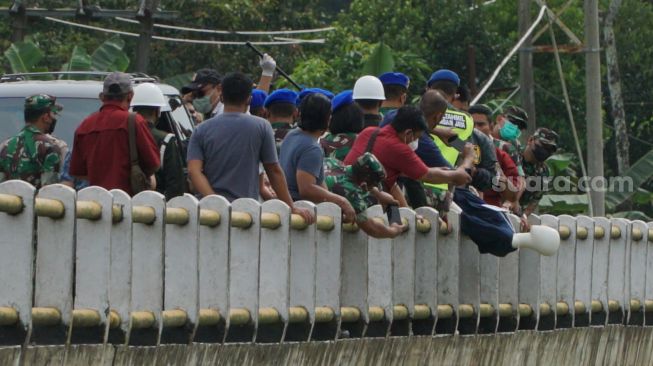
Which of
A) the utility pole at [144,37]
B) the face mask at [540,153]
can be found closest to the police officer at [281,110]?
the face mask at [540,153]

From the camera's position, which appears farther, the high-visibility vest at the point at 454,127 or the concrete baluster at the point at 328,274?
the high-visibility vest at the point at 454,127

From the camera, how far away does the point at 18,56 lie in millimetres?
26375

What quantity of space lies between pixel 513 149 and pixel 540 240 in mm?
2878

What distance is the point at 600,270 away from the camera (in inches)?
647

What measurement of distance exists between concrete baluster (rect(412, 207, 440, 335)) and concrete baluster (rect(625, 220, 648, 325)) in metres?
4.47

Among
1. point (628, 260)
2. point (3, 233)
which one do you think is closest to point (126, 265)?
point (3, 233)

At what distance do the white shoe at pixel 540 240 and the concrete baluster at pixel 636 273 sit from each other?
4.36 metres

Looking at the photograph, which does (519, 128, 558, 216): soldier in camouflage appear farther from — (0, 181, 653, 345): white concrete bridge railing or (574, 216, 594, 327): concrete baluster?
(574, 216, 594, 327): concrete baluster

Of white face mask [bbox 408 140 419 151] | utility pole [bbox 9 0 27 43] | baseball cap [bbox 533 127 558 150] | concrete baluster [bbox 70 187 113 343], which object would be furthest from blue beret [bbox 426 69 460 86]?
utility pole [bbox 9 0 27 43]

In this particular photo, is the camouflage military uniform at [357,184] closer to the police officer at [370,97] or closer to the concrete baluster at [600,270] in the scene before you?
the police officer at [370,97]

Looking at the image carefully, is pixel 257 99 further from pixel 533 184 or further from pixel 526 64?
pixel 526 64

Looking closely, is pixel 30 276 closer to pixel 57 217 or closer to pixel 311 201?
pixel 57 217

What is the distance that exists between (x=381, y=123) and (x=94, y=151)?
7.88 ft

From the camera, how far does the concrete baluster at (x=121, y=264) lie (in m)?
9.47
